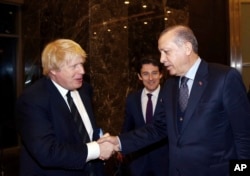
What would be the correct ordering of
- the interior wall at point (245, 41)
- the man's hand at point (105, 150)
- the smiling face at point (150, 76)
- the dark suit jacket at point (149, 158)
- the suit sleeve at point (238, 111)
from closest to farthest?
1. the suit sleeve at point (238, 111)
2. the man's hand at point (105, 150)
3. the dark suit jacket at point (149, 158)
4. the smiling face at point (150, 76)
5. the interior wall at point (245, 41)

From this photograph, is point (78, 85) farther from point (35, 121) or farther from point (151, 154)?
point (151, 154)

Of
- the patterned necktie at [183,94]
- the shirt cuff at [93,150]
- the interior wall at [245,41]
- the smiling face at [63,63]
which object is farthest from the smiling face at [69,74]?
the interior wall at [245,41]

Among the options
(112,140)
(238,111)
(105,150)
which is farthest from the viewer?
(112,140)

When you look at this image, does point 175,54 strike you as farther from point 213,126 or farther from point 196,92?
point 213,126

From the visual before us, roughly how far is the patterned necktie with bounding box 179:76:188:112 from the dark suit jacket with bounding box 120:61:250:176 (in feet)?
0.27

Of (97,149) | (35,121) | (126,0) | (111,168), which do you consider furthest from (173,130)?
(126,0)

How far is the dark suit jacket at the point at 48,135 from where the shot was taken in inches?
87.7

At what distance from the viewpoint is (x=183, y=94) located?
244 centimetres

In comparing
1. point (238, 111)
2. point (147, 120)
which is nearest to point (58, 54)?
point (238, 111)

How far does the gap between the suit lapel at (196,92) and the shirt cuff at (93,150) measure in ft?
1.92

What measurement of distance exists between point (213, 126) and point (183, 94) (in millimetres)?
307

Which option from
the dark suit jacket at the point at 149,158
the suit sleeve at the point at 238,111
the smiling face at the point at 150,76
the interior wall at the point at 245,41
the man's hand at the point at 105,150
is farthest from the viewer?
the interior wall at the point at 245,41

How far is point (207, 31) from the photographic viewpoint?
5.38 m

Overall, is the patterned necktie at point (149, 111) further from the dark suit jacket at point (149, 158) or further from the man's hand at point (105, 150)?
the man's hand at point (105, 150)
